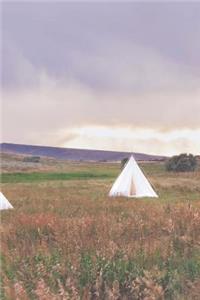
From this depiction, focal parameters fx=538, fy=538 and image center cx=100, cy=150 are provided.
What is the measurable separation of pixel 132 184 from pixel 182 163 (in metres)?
41.4

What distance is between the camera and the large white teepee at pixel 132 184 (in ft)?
98.2

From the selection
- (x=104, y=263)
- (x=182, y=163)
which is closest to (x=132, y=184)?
→ (x=104, y=263)

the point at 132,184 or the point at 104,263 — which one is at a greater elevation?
the point at 132,184

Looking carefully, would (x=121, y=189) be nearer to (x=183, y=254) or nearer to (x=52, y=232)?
(x=52, y=232)

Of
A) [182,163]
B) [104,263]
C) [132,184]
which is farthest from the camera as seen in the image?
[182,163]

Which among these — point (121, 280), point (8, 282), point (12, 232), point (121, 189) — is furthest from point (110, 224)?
point (121, 189)

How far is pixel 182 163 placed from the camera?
71312mm

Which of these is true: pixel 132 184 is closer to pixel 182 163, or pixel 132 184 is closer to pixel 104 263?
pixel 104 263

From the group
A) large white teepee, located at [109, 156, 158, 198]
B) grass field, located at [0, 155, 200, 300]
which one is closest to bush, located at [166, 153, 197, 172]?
large white teepee, located at [109, 156, 158, 198]

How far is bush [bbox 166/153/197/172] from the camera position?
71.1 m

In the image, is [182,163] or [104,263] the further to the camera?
A: [182,163]

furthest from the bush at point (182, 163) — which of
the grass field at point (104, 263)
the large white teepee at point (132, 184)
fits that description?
the grass field at point (104, 263)

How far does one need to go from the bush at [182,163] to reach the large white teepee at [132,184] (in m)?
40.8

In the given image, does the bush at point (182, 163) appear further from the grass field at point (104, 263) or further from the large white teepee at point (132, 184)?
the grass field at point (104, 263)
